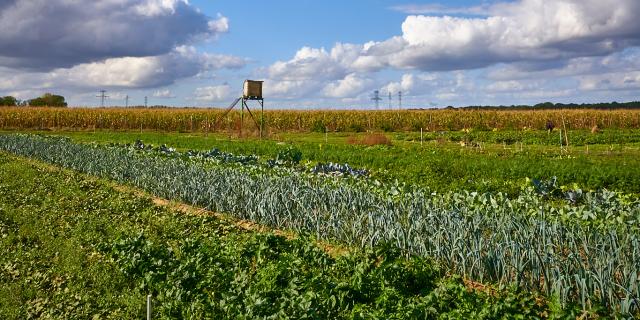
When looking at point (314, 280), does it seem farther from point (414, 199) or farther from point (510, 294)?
point (414, 199)

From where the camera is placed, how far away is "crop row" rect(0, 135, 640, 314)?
19.5ft

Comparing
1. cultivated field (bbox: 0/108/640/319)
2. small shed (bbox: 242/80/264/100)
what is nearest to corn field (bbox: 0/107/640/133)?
small shed (bbox: 242/80/264/100)

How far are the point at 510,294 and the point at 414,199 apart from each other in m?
3.33

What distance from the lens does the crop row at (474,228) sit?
5930mm

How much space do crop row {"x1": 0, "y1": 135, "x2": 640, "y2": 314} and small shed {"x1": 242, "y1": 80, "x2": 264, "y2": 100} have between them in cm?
2639

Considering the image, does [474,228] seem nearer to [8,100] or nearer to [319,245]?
[319,245]

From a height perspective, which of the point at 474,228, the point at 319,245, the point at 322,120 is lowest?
the point at 319,245

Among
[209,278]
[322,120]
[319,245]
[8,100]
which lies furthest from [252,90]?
[8,100]

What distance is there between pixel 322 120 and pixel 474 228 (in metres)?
42.4

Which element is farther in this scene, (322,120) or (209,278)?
(322,120)

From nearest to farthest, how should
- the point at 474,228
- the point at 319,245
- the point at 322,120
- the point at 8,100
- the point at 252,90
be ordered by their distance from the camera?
1. the point at 474,228
2. the point at 319,245
3. the point at 252,90
4. the point at 322,120
5. the point at 8,100

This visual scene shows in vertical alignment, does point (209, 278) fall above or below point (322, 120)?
below

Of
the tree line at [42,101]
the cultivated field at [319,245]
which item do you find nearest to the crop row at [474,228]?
the cultivated field at [319,245]

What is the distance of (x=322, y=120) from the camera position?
161ft
